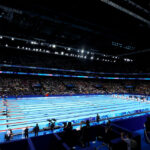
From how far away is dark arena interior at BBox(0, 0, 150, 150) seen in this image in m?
5.55

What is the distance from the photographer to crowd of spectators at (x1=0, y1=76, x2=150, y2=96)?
25969mm

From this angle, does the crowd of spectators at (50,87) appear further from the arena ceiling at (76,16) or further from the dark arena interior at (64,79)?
the arena ceiling at (76,16)

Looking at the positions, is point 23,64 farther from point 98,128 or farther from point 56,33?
point 98,128

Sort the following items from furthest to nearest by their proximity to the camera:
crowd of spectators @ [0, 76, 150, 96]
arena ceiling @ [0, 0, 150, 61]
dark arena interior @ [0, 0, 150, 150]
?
1. crowd of spectators @ [0, 76, 150, 96]
2. arena ceiling @ [0, 0, 150, 61]
3. dark arena interior @ [0, 0, 150, 150]

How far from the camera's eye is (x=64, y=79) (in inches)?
1519

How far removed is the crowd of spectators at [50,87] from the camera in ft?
85.2

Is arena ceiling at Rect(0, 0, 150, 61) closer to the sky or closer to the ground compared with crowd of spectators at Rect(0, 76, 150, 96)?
closer to the sky

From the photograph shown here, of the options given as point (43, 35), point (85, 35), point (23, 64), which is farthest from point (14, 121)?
point (23, 64)

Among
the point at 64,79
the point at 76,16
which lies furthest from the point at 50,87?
the point at 76,16

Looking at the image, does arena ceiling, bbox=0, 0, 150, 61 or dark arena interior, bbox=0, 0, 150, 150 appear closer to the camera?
dark arena interior, bbox=0, 0, 150, 150

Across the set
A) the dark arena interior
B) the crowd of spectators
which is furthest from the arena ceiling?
the crowd of spectators

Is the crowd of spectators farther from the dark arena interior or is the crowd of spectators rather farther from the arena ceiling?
the arena ceiling

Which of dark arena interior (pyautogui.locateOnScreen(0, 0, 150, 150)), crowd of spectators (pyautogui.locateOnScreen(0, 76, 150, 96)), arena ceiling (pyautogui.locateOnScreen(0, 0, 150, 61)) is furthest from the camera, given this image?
crowd of spectators (pyautogui.locateOnScreen(0, 76, 150, 96))

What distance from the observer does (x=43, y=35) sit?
14.4 metres
